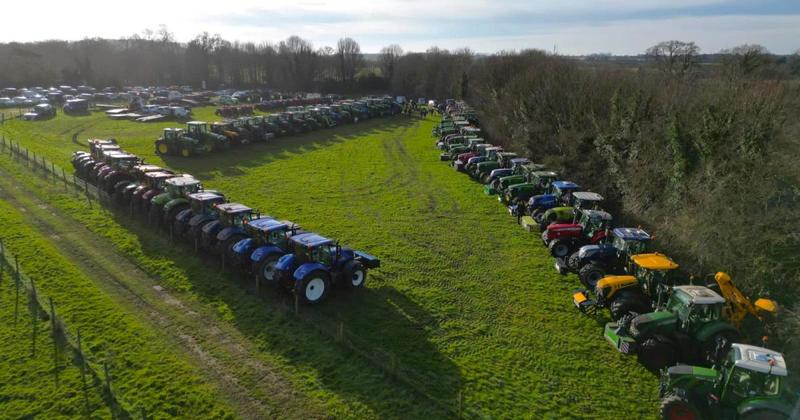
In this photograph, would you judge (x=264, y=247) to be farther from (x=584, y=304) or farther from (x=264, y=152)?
(x=264, y=152)

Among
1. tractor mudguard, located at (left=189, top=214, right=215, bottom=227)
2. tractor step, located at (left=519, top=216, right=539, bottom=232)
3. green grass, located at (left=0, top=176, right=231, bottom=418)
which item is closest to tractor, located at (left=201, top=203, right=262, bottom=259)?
tractor mudguard, located at (left=189, top=214, right=215, bottom=227)

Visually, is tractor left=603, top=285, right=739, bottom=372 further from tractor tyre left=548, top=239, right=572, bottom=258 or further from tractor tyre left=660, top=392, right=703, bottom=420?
tractor tyre left=548, top=239, right=572, bottom=258

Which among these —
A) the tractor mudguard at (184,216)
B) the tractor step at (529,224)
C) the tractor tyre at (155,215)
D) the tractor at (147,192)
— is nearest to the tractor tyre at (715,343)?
the tractor step at (529,224)

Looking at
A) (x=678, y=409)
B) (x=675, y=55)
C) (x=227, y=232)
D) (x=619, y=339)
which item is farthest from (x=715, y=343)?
(x=675, y=55)

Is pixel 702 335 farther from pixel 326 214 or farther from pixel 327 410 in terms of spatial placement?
pixel 326 214

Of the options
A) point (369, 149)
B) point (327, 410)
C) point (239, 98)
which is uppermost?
point (239, 98)

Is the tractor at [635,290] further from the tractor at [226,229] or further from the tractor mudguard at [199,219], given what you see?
the tractor mudguard at [199,219]

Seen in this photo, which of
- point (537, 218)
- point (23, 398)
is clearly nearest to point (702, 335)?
point (537, 218)
